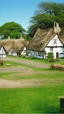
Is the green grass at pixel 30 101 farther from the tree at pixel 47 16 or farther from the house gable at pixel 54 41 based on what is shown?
the tree at pixel 47 16

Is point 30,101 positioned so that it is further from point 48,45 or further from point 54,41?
point 54,41

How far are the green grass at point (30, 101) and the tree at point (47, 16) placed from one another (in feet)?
273

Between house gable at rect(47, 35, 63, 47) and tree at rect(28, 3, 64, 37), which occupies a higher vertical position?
tree at rect(28, 3, 64, 37)

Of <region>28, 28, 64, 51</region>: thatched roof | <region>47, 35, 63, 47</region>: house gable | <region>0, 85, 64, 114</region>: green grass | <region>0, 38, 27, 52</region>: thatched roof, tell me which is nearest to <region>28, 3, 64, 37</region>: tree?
<region>0, 38, 27, 52</region>: thatched roof

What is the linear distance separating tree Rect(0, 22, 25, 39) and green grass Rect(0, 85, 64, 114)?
11515 cm

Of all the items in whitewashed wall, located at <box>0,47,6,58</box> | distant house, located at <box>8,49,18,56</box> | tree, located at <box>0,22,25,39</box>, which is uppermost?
tree, located at <box>0,22,25,39</box>

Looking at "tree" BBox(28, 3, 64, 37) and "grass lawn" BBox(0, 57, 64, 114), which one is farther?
"tree" BBox(28, 3, 64, 37)

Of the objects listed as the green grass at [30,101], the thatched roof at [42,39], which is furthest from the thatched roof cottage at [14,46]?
the green grass at [30,101]

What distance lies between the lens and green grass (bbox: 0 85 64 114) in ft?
58.9

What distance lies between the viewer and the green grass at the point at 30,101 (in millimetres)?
17953

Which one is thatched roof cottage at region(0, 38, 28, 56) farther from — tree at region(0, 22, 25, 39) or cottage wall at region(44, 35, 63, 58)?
tree at region(0, 22, 25, 39)

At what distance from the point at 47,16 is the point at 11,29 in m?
43.8

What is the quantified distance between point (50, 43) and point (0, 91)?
5264 cm

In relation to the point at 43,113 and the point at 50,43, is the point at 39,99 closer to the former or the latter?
the point at 43,113
